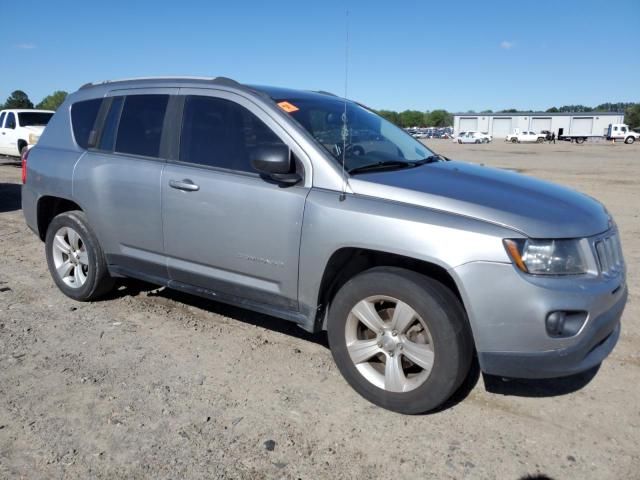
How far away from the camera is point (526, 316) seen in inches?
107

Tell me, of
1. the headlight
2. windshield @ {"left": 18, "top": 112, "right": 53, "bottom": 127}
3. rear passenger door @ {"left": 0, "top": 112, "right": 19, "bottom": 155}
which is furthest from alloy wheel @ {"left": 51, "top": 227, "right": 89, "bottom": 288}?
rear passenger door @ {"left": 0, "top": 112, "right": 19, "bottom": 155}

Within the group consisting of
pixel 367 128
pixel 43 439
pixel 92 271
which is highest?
pixel 367 128

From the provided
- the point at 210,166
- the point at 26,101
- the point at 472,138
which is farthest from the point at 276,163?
the point at 26,101

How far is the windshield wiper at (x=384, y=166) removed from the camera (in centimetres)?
341

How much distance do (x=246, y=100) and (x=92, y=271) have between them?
6.97ft

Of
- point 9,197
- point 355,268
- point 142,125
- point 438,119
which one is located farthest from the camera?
point 438,119

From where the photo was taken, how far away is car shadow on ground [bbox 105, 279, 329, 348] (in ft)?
14.2

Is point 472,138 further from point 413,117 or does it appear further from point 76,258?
point 413,117

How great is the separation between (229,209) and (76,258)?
2042mm

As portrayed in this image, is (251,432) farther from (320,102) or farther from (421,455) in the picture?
(320,102)

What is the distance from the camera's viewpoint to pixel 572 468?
2680 mm

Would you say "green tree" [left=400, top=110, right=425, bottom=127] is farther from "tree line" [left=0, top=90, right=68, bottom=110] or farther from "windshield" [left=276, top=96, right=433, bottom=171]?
"windshield" [left=276, top=96, right=433, bottom=171]

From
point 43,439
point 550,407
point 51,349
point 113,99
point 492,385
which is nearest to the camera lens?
point 43,439

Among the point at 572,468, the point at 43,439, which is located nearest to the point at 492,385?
the point at 572,468
